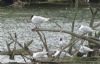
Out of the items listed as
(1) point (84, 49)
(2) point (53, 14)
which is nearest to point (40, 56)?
(1) point (84, 49)

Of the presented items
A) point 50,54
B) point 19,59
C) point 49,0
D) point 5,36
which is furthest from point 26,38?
point 49,0

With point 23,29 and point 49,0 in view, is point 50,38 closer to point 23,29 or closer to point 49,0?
point 23,29

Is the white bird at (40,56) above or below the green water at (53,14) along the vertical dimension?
above

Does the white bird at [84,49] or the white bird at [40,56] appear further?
the white bird at [84,49]

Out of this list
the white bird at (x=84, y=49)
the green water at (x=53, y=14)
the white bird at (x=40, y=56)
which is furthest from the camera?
the green water at (x=53, y=14)

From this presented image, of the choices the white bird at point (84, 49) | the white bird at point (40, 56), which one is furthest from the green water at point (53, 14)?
the white bird at point (40, 56)

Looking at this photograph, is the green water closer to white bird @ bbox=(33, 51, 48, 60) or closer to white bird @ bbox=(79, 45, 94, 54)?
white bird @ bbox=(79, 45, 94, 54)

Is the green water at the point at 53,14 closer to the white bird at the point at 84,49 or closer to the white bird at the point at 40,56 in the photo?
the white bird at the point at 84,49

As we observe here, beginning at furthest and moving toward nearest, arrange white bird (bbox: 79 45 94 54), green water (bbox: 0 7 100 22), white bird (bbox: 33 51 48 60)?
green water (bbox: 0 7 100 22) → white bird (bbox: 79 45 94 54) → white bird (bbox: 33 51 48 60)

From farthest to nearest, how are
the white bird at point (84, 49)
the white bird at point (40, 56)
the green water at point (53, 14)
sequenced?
the green water at point (53, 14), the white bird at point (84, 49), the white bird at point (40, 56)

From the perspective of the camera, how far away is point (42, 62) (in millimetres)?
7812

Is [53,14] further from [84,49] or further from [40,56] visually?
[40,56]

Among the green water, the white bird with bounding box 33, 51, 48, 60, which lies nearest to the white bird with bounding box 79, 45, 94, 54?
the white bird with bounding box 33, 51, 48, 60

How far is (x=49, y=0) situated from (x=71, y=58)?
31.4 meters
